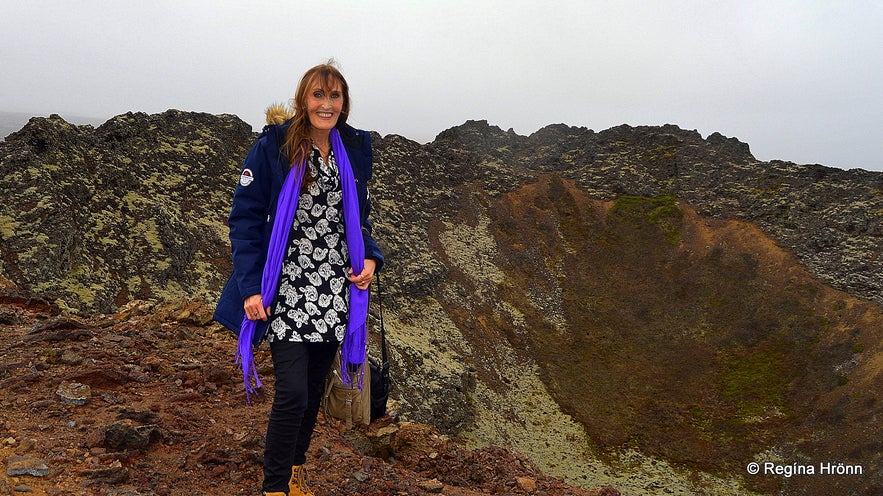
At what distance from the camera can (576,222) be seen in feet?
222

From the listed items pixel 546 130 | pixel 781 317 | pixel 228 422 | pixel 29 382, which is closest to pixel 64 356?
pixel 29 382

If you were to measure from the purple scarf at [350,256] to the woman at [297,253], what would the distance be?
0.01 m

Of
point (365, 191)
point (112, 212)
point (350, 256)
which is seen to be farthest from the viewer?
point (112, 212)

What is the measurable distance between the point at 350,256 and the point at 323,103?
149 cm

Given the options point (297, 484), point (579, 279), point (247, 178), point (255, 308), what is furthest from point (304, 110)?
point (579, 279)

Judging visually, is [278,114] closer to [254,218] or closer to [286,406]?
[254,218]

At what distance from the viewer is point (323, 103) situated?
15.5ft

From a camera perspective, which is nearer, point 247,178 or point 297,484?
point 247,178

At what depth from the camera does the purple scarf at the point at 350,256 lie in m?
4.70

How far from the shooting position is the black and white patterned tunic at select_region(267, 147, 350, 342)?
4.81 m

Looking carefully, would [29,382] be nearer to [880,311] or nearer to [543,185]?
[880,311]

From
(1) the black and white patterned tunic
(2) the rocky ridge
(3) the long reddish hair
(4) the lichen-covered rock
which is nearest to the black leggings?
(1) the black and white patterned tunic

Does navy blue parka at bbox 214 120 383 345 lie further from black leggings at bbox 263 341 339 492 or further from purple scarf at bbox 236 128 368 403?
black leggings at bbox 263 341 339 492

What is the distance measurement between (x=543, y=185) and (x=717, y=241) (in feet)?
77.5
